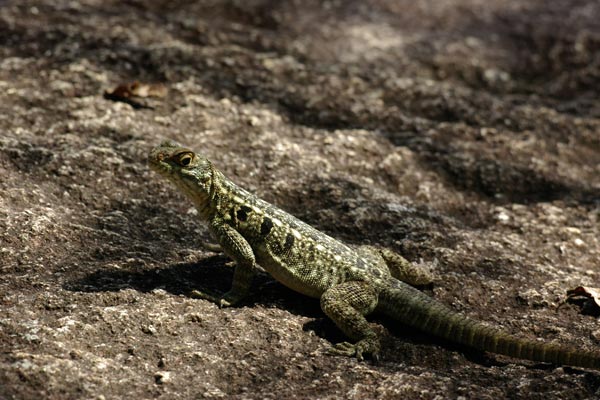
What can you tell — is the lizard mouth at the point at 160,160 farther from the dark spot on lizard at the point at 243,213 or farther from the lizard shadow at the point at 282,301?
the lizard shadow at the point at 282,301

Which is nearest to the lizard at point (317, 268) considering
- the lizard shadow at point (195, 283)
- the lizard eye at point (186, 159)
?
the lizard eye at point (186, 159)

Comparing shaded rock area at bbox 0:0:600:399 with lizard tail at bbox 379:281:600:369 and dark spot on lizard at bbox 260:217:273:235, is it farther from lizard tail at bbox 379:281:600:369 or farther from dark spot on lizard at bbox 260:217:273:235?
dark spot on lizard at bbox 260:217:273:235

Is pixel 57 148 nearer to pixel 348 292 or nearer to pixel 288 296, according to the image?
pixel 288 296

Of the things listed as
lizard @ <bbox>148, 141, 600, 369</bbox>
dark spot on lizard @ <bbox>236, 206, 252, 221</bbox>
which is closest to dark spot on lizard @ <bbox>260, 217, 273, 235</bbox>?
lizard @ <bbox>148, 141, 600, 369</bbox>

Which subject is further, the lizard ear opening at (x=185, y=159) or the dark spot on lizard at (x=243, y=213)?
the dark spot on lizard at (x=243, y=213)

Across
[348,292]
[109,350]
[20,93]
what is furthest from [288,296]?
[20,93]
